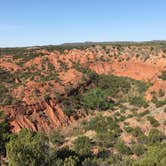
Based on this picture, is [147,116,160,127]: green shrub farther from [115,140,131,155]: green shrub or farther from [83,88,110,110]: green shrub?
[83,88,110,110]: green shrub

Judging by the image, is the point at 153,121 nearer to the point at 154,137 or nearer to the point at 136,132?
the point at 136,132

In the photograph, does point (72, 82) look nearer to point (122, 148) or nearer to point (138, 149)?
point (122, 148)

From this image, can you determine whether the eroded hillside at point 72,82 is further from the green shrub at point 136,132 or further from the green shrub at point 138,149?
the green shrub at point 138,149

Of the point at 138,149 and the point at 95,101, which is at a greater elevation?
the point at 95,101

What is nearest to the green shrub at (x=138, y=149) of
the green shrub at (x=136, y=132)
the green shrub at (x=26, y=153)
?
the green shrub at (x=136, y=132)

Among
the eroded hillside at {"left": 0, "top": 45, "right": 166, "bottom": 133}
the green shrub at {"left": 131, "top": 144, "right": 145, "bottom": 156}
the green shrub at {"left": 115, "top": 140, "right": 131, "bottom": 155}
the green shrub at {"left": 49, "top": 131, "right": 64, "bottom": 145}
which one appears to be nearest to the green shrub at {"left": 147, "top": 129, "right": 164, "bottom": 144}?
the green shrub at {"left": 131, "top": 144, "right": 145, "bottom": 156}

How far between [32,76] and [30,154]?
3697 centimetres

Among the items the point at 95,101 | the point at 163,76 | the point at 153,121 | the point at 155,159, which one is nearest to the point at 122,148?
the point at 153,121

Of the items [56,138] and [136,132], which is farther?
[136,132]

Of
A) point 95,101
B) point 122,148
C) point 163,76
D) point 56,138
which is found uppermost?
point 163,76

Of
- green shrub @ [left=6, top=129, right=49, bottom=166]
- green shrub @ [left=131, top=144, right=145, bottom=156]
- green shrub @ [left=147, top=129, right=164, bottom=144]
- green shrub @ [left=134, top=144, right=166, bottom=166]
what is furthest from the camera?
green shrub @ [left=147, top=129, right=164, bottom=144]

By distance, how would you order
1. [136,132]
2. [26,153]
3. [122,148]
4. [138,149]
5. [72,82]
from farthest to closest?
[72,82] < [136,132] < [122,148] < [138,149] < [26,153]

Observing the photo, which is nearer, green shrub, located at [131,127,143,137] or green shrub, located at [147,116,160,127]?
green shrub, located at [131,127,143,137]

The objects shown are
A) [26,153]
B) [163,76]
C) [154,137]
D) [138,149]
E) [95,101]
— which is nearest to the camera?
[26,153]
